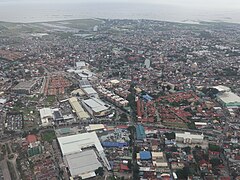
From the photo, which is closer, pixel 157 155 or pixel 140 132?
pixel 157 155

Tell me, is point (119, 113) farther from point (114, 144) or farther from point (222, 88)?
point (222, 88)

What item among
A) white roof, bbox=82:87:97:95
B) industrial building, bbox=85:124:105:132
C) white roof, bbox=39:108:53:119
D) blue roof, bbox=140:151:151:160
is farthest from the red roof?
white roof, bbox=82:87:97:95

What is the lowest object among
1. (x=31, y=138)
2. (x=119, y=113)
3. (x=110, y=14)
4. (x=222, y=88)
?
(x=31, y=138)

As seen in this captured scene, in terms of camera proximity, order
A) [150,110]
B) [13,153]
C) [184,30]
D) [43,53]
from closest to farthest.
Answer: [13,153], [150,110], [43,53], [184,30]

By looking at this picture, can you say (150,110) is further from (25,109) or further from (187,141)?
(25,109)

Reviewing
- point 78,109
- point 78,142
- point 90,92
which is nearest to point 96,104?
point 78,109

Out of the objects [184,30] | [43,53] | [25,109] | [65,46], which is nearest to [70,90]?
[25,109]

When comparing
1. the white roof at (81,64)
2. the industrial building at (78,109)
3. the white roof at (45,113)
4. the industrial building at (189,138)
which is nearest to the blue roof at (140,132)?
the industrial building at (189,138)
